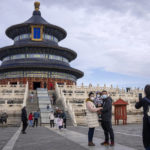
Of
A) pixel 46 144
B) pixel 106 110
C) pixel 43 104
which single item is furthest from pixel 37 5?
pixel 106 110

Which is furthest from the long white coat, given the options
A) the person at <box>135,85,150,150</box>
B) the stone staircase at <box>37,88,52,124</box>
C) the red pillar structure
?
the stone staircase at <box>37,88,52,124</box>

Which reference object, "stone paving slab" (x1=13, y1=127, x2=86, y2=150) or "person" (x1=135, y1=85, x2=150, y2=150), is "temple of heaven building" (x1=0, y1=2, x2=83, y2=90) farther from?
"person" (x1=135, y1=85, x2=150, y2=150)

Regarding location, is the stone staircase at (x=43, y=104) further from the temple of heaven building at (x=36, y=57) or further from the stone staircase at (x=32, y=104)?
the temple of heaven building at (x=36, y=57)

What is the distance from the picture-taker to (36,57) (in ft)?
160

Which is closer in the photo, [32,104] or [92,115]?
[92,115]

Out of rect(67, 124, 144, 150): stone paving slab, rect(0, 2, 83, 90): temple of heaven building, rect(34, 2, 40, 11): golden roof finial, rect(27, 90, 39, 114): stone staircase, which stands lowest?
rect(67, 124, 144, 150): stone paving slab

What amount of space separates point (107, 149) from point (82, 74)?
46270mm

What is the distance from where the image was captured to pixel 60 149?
7.79m

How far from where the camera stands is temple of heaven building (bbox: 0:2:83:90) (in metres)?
46.4

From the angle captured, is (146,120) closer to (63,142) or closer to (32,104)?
(63,142)

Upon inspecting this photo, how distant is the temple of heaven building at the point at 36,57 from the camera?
1827 inches

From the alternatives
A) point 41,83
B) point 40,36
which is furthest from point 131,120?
point 40,36

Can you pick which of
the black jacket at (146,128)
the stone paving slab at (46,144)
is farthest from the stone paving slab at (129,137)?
the black jacket at (146,128)

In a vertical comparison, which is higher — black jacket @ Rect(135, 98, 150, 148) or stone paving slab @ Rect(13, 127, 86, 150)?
black jacket @ Rect(135, 98, 150, 148)
